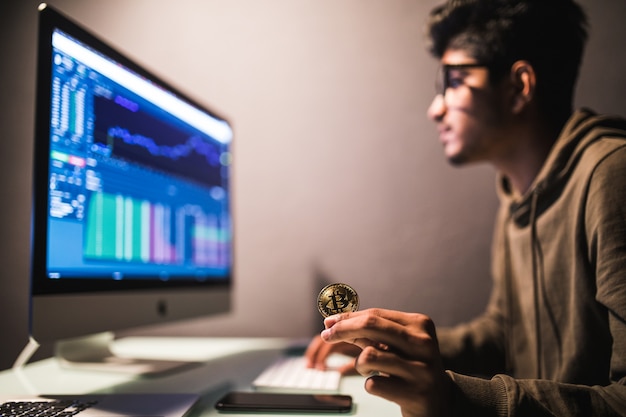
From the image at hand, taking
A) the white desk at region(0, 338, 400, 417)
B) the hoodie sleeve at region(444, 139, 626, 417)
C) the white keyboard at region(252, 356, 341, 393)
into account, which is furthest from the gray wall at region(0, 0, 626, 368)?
the hoodie sleeve at region(444, 139, 626, 417)

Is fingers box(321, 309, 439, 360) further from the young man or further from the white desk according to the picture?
the white desk

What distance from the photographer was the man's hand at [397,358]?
0.50 m

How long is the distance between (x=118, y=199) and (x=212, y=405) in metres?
0.48

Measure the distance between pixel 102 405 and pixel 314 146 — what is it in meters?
1.04

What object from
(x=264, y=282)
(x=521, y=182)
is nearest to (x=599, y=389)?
(x=521, y=182)

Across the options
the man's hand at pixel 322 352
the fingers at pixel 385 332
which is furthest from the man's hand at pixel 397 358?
the man's hand at pixel 322 352

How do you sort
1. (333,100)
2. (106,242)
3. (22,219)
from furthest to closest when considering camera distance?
(333,100)
(22,219)
(106,242)

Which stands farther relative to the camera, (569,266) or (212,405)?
(569,266)

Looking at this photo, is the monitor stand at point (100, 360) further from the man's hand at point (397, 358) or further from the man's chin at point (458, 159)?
the man's chin at point (458, 159)

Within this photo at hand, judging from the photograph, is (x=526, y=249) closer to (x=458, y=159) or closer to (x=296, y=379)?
(x=458, y=159)

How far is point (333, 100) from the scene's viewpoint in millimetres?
1493

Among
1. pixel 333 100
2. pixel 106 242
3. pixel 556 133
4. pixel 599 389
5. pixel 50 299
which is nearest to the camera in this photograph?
pixel 599 389

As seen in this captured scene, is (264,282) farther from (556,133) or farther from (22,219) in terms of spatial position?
(556,133)

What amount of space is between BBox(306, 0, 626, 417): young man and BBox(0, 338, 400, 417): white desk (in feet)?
0.45
